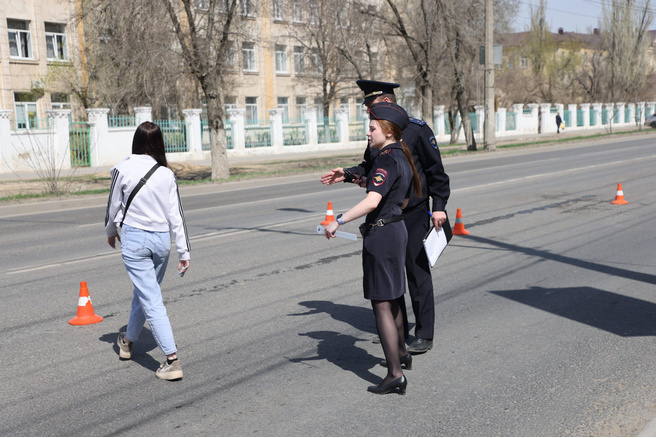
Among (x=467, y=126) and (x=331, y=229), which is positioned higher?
(x=467, y=126)

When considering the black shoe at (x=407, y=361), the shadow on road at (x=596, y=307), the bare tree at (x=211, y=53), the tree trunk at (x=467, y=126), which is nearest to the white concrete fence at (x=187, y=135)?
the bare tree at (x=211, y=53)

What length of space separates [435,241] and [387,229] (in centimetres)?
86

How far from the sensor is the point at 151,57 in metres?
21.4

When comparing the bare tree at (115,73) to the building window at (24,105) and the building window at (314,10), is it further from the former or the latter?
the building window at (314,10)

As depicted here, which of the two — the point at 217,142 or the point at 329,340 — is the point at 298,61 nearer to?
the point at 217,142

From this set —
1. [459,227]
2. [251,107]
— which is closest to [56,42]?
[251,107]

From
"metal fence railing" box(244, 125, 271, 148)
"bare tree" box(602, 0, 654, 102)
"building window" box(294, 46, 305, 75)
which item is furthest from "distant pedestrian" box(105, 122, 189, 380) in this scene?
"bare tree" box(602, 0, 654, 102)

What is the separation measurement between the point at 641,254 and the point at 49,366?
23.0 ft

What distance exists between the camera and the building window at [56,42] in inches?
1489

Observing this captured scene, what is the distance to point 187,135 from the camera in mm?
32188

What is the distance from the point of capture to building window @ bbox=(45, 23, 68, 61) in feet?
124

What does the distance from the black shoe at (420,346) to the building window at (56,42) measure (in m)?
37.0

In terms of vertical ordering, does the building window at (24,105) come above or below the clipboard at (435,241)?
above

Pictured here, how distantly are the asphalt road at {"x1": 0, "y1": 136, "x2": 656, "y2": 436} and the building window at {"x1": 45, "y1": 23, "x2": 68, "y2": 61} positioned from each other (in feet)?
97.9
